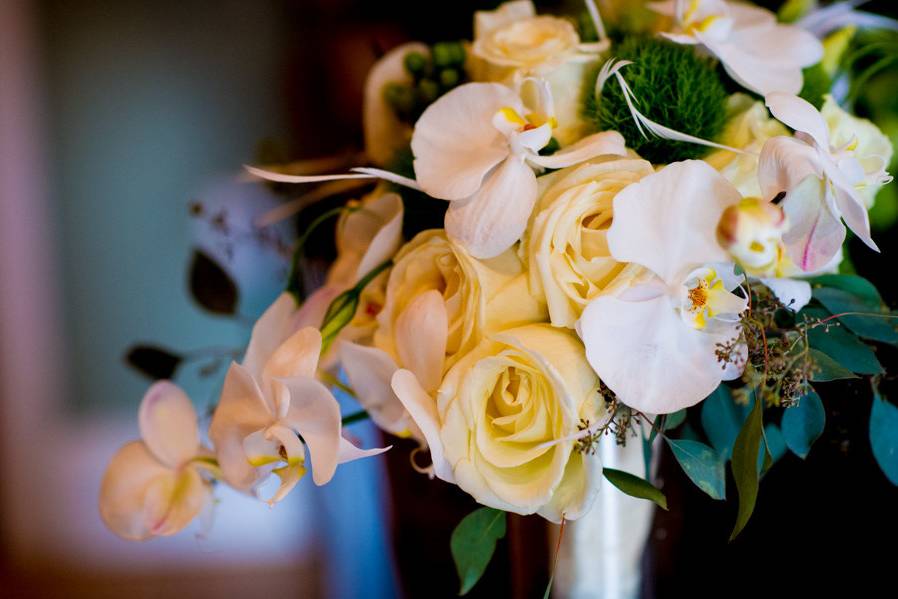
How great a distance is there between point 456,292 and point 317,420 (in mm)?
88

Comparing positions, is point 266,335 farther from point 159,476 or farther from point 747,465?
point 747,465

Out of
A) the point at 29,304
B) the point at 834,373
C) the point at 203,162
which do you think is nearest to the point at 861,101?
the point at 834,373

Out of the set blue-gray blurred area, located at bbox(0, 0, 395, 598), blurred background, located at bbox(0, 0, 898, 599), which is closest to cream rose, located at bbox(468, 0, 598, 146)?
blurred background, located at bbox(0, 0, 898, 599)

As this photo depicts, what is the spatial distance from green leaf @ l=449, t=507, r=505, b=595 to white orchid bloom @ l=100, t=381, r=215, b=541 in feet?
0.47

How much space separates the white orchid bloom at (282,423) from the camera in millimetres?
325

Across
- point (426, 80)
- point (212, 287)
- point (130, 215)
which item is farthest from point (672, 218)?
point (130, 215)

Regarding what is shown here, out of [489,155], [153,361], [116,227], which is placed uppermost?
[489,155]

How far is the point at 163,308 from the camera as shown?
113 centimetres

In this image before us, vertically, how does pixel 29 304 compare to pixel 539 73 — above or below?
below

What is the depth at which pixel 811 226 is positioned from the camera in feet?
0.97

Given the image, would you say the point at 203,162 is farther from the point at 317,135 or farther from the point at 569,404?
the point at 569,404

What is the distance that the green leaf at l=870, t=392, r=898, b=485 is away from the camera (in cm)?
38

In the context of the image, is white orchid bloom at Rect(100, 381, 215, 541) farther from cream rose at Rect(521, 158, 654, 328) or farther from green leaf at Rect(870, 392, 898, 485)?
green leaf at Rect(870, 392, 898, 485)

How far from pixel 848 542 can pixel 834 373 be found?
0.26m
